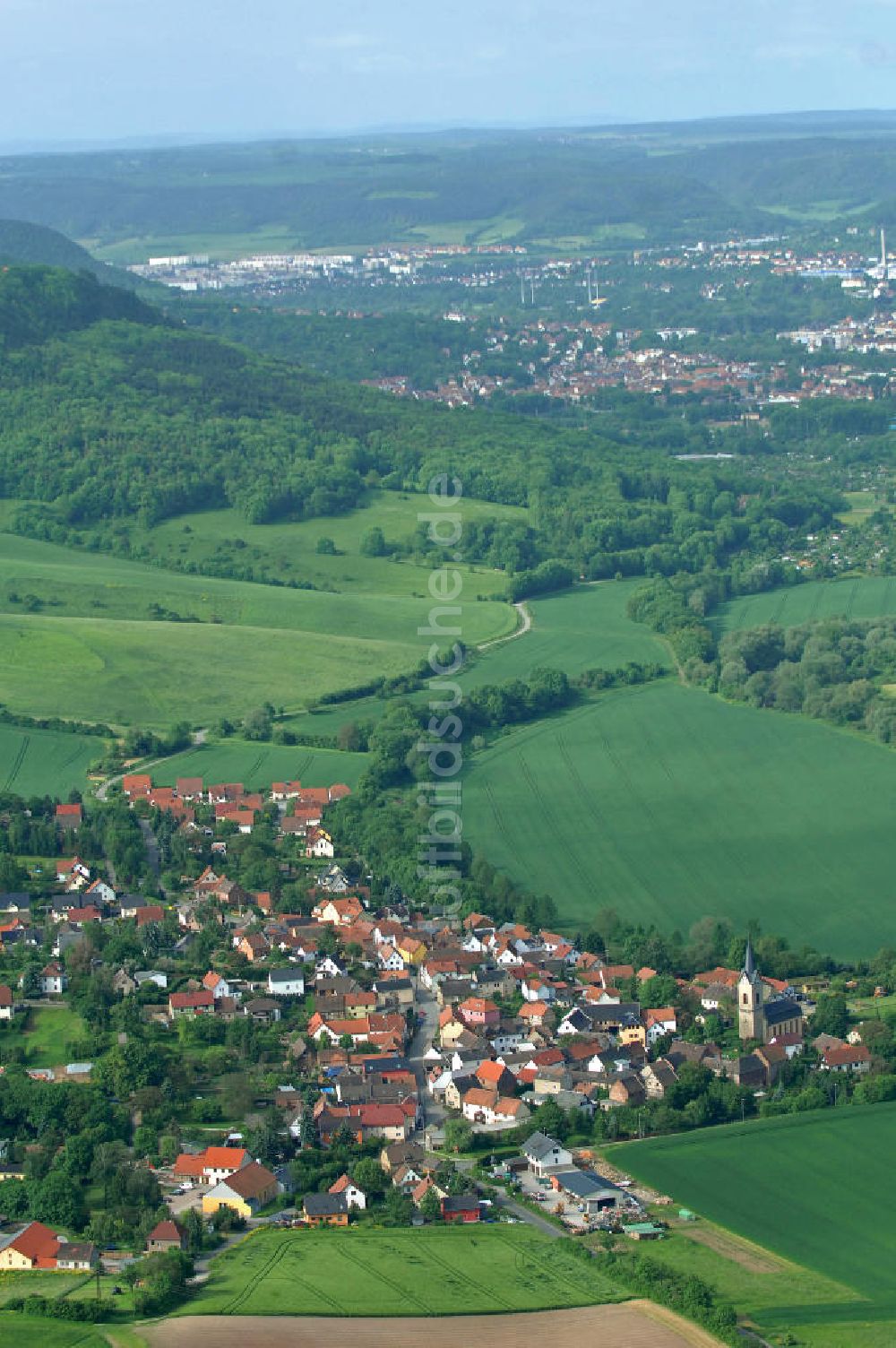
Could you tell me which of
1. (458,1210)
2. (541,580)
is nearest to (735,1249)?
(458,1210)

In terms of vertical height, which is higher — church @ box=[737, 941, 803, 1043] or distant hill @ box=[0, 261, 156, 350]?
distant hill @ box=[0, 261, 156, 350]

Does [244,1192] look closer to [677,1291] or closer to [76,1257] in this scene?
[76,1257]

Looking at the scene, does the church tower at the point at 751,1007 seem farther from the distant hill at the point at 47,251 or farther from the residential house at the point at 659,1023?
the distant hill at the point at 47,251

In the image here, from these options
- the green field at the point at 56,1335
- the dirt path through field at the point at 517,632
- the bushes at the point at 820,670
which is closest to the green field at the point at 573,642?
the dirt path through field at the point at 517,632

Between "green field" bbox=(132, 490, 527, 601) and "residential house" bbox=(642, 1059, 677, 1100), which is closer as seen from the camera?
"residential house" bbox=(642, 1059, 677, 1100)

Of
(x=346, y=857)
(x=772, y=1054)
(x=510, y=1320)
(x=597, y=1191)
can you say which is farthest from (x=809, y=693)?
(x=510, y=1320)

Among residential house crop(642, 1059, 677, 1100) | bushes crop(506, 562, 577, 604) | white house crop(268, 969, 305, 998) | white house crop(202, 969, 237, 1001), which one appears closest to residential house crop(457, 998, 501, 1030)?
white house crop(268, 969, 305, 998)

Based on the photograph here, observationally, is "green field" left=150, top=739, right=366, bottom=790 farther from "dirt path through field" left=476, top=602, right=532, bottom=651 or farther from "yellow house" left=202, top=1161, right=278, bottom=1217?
"yellow house" left=202, top=1161, right=278, bottom=1217
